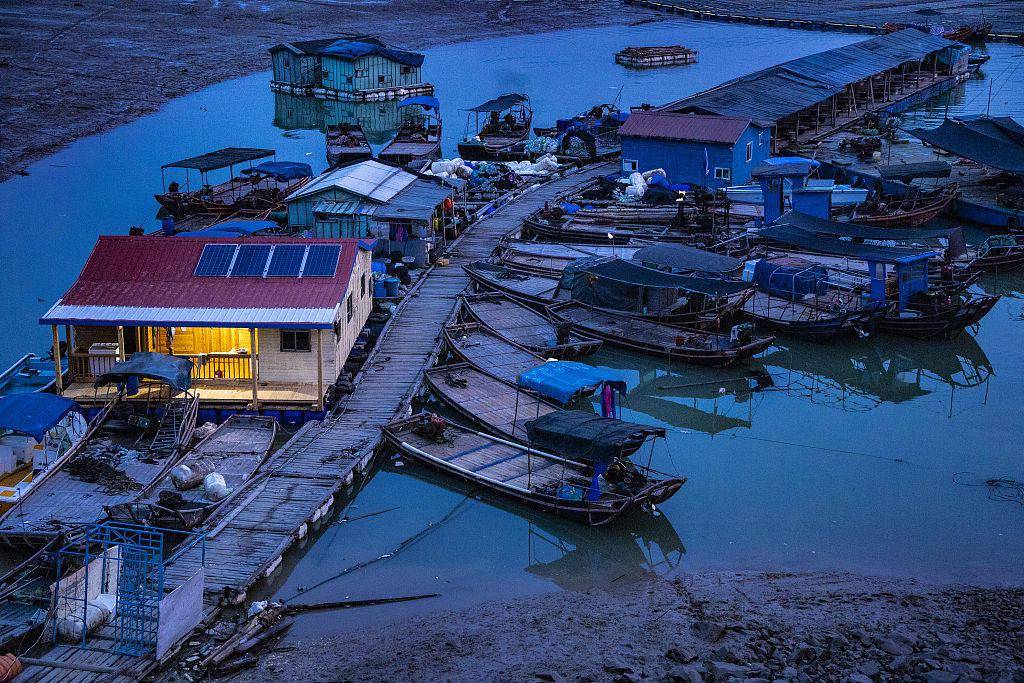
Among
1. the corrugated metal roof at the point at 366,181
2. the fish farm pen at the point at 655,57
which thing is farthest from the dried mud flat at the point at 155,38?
the corrugated metal roof at the point at 366,181

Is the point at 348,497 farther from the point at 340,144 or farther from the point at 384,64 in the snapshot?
the point at 384,64

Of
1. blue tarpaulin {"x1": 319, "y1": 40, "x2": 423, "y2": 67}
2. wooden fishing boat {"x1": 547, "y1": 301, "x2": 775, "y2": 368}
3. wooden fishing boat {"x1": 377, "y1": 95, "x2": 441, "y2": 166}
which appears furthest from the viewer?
blue tarpaulin {"x1": 319, "y1": 40, "x2": 423, "y2": 67}

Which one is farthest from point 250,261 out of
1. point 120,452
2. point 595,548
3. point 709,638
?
point 709,638

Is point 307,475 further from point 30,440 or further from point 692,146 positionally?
point 692,146

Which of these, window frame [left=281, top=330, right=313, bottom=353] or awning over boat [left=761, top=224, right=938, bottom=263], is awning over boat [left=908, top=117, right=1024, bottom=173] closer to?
awning over boat [left=761, top=224, right=938, bottom=263]

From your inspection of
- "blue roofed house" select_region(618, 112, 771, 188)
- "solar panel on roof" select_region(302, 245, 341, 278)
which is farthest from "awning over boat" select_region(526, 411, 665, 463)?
"blue roofed house" select_region(618, 112, 771, 188)

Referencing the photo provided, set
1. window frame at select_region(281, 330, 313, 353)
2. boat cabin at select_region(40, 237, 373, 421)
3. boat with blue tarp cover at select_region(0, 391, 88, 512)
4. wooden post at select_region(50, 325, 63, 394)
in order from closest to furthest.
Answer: boat with blue tarp cover at select_region(0, 391, 88, 512), wooden post at select_region(50, 325, 63, 394), boat cabin at select_region(40, 237, 373, 421), window frame at select_region(281, 330, 313, 353)

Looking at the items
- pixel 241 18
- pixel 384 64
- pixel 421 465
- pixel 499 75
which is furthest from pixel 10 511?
pixel 241 18
